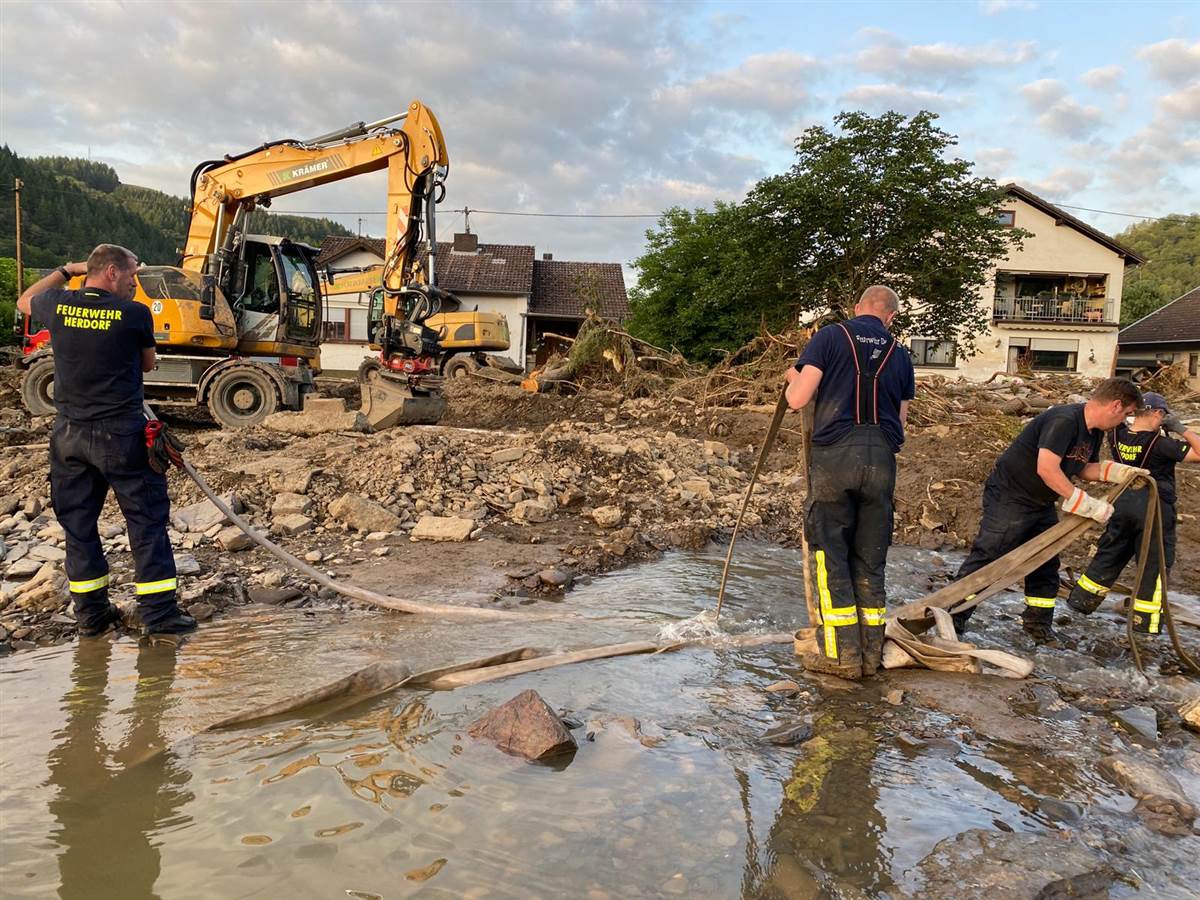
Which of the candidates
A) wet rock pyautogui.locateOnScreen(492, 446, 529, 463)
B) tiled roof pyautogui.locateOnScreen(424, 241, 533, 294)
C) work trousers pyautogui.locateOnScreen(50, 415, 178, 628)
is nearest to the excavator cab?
wet rock pyautogui.locateOnScreen(492, 446, 529, 463)

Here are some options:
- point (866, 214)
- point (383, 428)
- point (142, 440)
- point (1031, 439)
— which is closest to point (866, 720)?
point (1031, 439)

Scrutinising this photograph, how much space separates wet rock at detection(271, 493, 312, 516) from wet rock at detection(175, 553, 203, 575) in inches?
41.6

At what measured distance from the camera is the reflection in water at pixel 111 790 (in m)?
2.27

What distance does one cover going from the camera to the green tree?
49.7 meters

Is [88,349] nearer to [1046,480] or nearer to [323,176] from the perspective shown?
[1046,480]

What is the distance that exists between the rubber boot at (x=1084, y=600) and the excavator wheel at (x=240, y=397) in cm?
973

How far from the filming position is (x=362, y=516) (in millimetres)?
6766

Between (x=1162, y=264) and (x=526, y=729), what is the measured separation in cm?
7520

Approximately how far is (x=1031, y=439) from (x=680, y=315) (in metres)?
21.9

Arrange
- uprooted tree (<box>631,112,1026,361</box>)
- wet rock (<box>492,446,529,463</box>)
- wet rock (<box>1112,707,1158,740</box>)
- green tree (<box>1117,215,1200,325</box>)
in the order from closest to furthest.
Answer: wet rock (<box>1112,707,1158,740</box>) < wet rock (<box>492,446,529,463</box>) < uprooted tree (<box>631,112,1026,361</box>) < green tree (<box>1117,215,1200,325</box>)

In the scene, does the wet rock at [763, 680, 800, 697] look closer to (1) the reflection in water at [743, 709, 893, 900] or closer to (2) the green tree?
(1) the reflection in water at [743, 709, 893, 900]

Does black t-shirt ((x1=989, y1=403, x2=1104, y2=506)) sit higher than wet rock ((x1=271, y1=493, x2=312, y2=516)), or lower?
higher

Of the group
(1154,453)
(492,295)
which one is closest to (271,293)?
(1154,453)

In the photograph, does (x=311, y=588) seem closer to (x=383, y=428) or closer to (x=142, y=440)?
(x=142, y=440)
